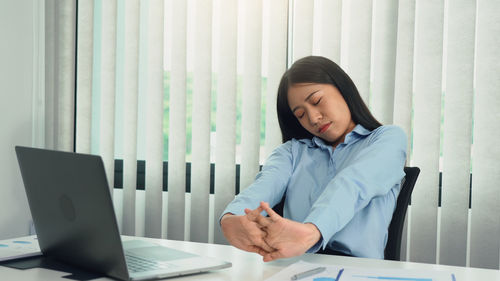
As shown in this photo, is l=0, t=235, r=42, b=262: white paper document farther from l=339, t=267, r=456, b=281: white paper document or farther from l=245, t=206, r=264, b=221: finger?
l=339, t=267, r=456, b=281: white paper document

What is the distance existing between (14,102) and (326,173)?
72.5 inches

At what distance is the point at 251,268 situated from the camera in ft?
3.49

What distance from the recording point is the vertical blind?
6.88 ft

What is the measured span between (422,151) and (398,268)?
1.21 m

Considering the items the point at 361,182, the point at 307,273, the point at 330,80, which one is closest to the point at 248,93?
the point at 330,80

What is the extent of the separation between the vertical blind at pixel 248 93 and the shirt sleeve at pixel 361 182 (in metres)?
0.74

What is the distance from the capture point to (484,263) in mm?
2074

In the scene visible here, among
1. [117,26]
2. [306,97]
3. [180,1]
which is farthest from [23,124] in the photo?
[306,97]

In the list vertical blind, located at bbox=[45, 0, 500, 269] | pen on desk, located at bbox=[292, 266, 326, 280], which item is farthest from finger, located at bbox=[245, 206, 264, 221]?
vertical blind, located at bbox=[45, 0, 500, 269]

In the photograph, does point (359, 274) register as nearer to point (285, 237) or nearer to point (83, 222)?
point (285, 237)

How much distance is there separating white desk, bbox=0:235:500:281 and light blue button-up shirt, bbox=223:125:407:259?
87 mm

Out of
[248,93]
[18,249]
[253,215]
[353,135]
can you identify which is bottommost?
[18,249]

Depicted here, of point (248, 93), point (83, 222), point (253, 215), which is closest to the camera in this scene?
point (83, 222)

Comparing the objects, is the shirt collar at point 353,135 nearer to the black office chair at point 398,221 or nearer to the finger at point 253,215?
the black office chair at point 398,221
